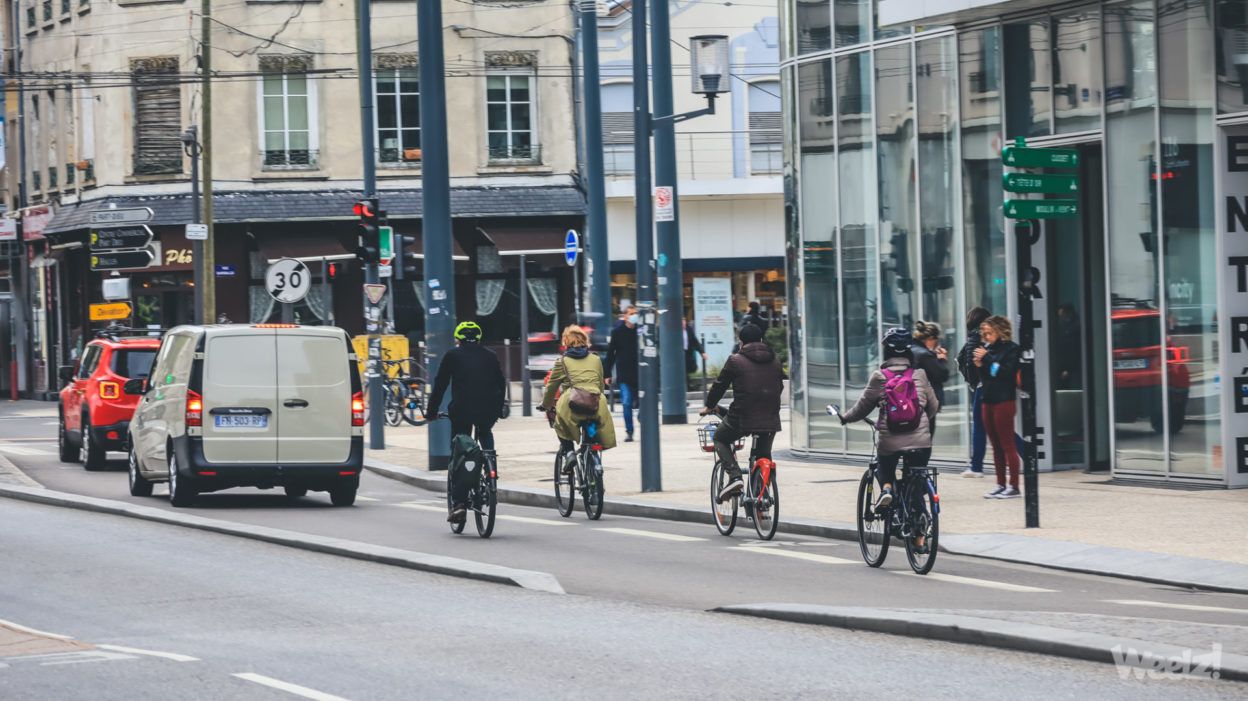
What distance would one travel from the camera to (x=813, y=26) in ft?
75.2

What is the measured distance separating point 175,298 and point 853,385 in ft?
87.5

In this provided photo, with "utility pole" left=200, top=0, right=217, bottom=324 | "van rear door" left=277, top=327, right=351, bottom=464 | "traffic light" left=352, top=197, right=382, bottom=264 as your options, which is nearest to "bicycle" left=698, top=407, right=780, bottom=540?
"van rear door" left=277, top=327, right=351, bottom=464

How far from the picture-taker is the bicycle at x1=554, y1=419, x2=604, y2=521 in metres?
17.2

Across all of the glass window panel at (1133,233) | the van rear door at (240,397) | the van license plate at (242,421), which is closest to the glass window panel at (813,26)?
the glass window panel at (1133,233)

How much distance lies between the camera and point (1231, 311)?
1766 centimetres

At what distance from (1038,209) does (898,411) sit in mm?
2678

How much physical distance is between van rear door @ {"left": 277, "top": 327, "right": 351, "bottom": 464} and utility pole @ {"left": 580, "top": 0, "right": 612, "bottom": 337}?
1271 cm

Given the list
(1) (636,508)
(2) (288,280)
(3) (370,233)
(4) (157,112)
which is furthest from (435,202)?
(4) (157,112)

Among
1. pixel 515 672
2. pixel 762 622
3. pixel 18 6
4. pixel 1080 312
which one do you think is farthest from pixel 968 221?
pixel 18 6

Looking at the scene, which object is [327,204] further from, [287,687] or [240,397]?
[287,687]

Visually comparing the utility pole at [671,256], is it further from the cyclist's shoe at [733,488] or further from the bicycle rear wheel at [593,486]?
the cyclist's shoe at [733,488]

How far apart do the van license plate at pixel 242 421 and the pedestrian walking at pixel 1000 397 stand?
22.6 feet

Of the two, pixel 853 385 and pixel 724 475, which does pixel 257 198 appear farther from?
pixel 724 475

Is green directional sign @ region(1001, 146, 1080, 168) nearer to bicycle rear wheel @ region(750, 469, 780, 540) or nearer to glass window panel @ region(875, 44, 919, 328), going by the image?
bicycle rear wheel @ region(750, 469, 780, 540)
